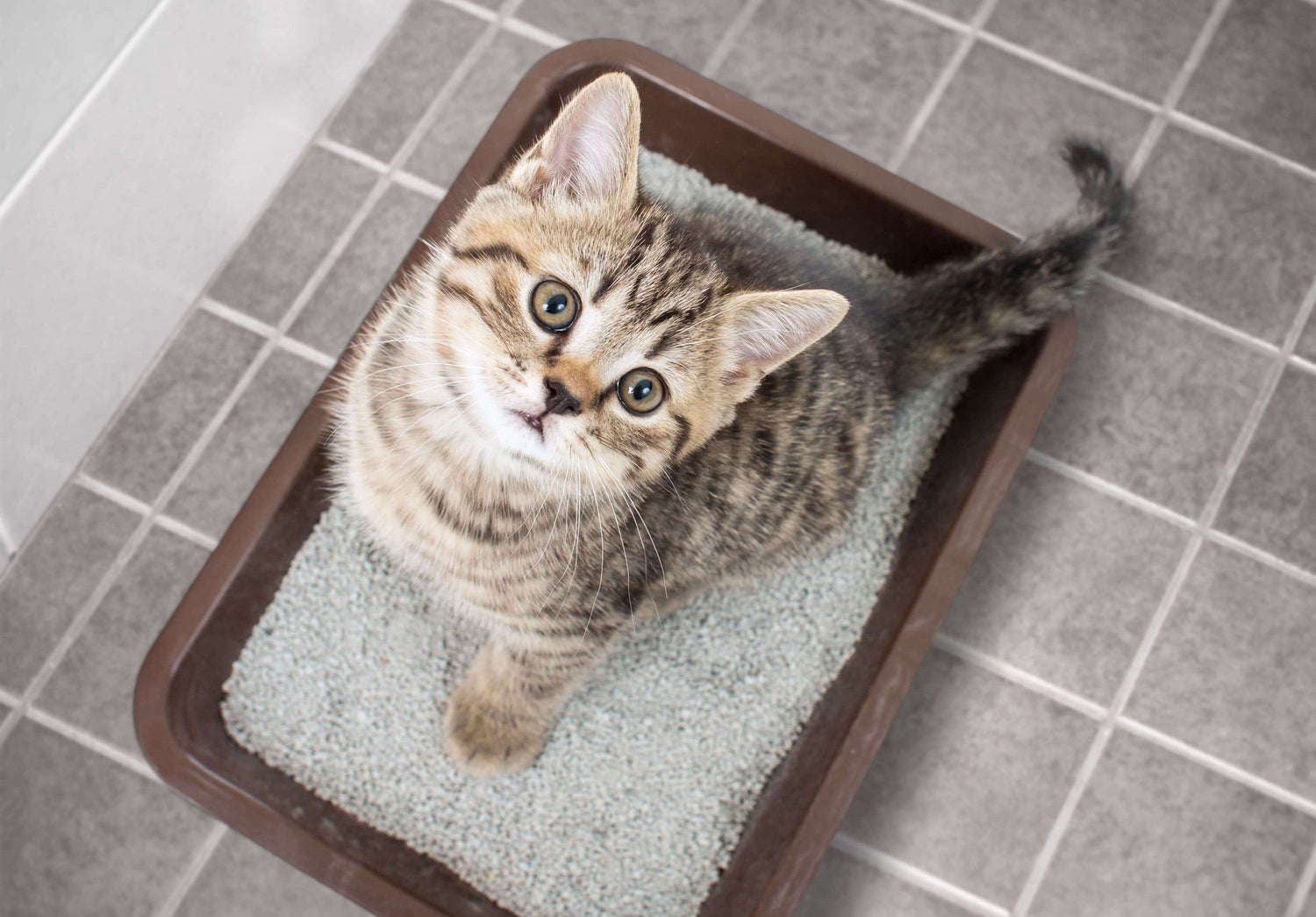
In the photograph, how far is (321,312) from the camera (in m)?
1.52

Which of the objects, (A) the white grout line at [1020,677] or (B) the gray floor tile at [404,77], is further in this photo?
(B) the gray floor tile at [404,77]

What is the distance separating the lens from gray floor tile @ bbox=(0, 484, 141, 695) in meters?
1.37

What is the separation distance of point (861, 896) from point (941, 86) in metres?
1.22

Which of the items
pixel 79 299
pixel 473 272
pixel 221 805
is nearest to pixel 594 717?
pixel 221 805

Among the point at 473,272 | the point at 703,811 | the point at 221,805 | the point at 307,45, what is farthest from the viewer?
the point at 307,45

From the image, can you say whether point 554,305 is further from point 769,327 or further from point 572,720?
point 572,720

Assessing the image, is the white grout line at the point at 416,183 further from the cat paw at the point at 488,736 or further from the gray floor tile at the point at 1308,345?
the gray floor tile at the point at 1308,345

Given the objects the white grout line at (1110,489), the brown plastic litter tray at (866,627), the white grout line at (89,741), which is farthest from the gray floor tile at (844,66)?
the white grout line at (89,741)

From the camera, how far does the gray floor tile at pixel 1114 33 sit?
1670mm

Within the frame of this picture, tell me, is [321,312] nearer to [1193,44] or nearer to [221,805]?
[221,805]

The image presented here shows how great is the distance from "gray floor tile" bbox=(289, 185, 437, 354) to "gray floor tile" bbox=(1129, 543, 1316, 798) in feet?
4.00

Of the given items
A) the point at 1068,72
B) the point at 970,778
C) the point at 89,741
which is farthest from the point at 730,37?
the point at 89,741

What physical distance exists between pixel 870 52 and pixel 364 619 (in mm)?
1172

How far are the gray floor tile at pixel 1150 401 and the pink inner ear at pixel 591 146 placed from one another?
2.93ft
